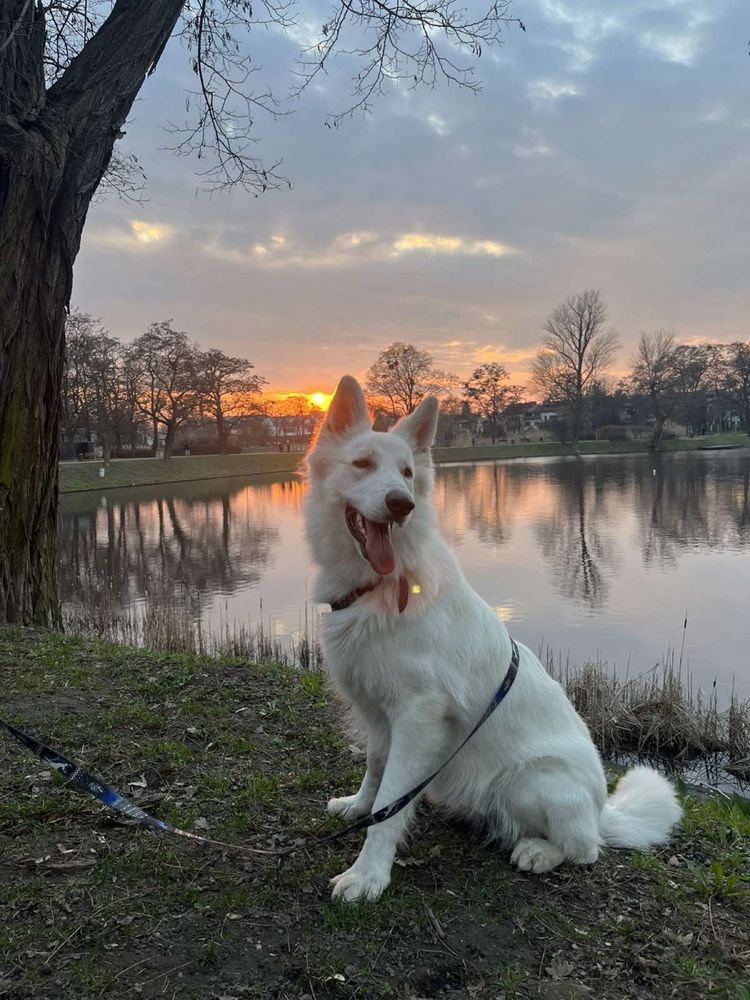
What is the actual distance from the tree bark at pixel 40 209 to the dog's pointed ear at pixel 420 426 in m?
5.55

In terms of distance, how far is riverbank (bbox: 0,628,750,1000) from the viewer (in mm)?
2486

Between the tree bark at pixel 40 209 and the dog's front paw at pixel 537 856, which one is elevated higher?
the tree bark at pixel 40 209

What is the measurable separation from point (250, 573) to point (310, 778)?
14332mm

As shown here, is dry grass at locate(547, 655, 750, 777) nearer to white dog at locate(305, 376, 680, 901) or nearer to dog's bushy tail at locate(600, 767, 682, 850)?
dog's bushy tail at locate(600, 767, 682, 850)

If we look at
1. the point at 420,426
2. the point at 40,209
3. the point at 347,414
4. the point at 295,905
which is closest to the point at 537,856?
the point at 295,905

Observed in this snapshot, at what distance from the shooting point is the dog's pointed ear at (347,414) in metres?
3.54

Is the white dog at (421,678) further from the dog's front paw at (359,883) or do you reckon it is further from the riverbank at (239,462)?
the riverbank at (239,462)

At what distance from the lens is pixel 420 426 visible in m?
3.64

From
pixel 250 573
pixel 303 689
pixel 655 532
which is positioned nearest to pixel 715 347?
pixel 655 532

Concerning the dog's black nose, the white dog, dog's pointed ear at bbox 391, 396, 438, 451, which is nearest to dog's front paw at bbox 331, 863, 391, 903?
the white dog

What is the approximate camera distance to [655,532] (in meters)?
21.9

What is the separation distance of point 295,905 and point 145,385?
6136 cm

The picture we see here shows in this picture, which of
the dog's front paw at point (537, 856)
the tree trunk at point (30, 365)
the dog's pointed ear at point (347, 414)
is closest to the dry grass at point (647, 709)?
the tree trunk at point (30, 365)

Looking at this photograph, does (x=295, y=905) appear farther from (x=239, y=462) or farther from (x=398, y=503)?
(x=239, y=462)
